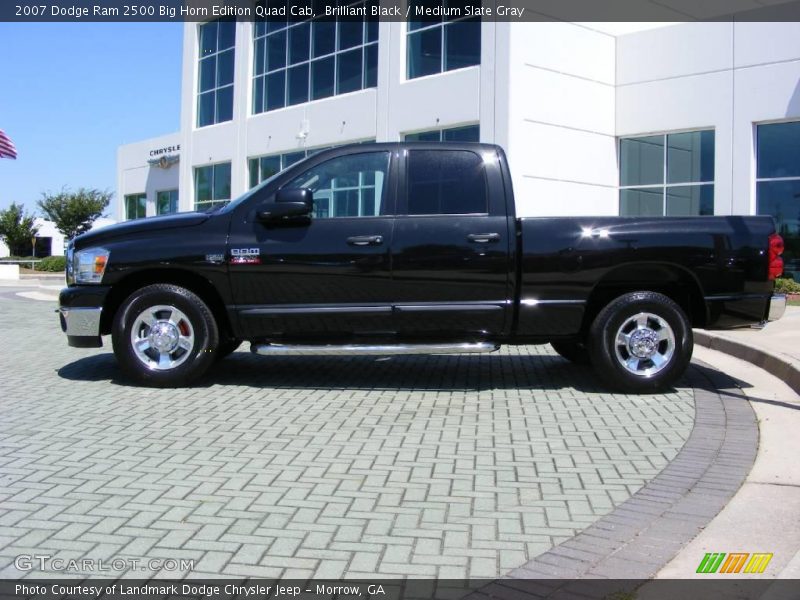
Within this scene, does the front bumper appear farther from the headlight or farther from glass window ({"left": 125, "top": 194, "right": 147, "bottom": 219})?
glass window ({"left": 125, "top": 194, "right": 147, "bottom": 219})

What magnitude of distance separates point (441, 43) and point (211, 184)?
1268 centimetres

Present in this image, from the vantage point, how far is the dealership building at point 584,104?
1833 cm

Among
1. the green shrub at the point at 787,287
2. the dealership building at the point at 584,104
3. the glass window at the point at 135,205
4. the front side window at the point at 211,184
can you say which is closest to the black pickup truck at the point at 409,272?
the green shrub at the point at 787,287

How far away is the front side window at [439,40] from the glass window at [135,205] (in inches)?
812

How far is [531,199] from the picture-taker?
18.7 metres

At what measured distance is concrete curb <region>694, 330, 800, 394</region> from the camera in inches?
282

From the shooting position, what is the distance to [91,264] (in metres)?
6.73

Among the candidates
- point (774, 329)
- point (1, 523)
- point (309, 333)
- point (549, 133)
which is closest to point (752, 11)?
point (549, 133)

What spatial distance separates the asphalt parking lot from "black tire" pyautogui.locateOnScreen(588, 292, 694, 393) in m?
0.23

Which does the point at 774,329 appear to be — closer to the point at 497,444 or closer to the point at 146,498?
the point at 497,444

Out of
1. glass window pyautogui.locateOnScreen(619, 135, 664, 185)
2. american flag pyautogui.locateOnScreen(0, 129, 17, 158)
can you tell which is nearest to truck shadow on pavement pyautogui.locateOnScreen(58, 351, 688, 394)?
glass window pyautogui.locateOnScreen(619, 135, 664, 185)

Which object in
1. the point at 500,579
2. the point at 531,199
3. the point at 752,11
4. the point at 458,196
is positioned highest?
the point at 752,11

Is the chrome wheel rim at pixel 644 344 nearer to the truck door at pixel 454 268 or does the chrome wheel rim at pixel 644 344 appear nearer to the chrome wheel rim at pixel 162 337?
the truck door at pixel 454 268

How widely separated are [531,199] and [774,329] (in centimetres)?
903
